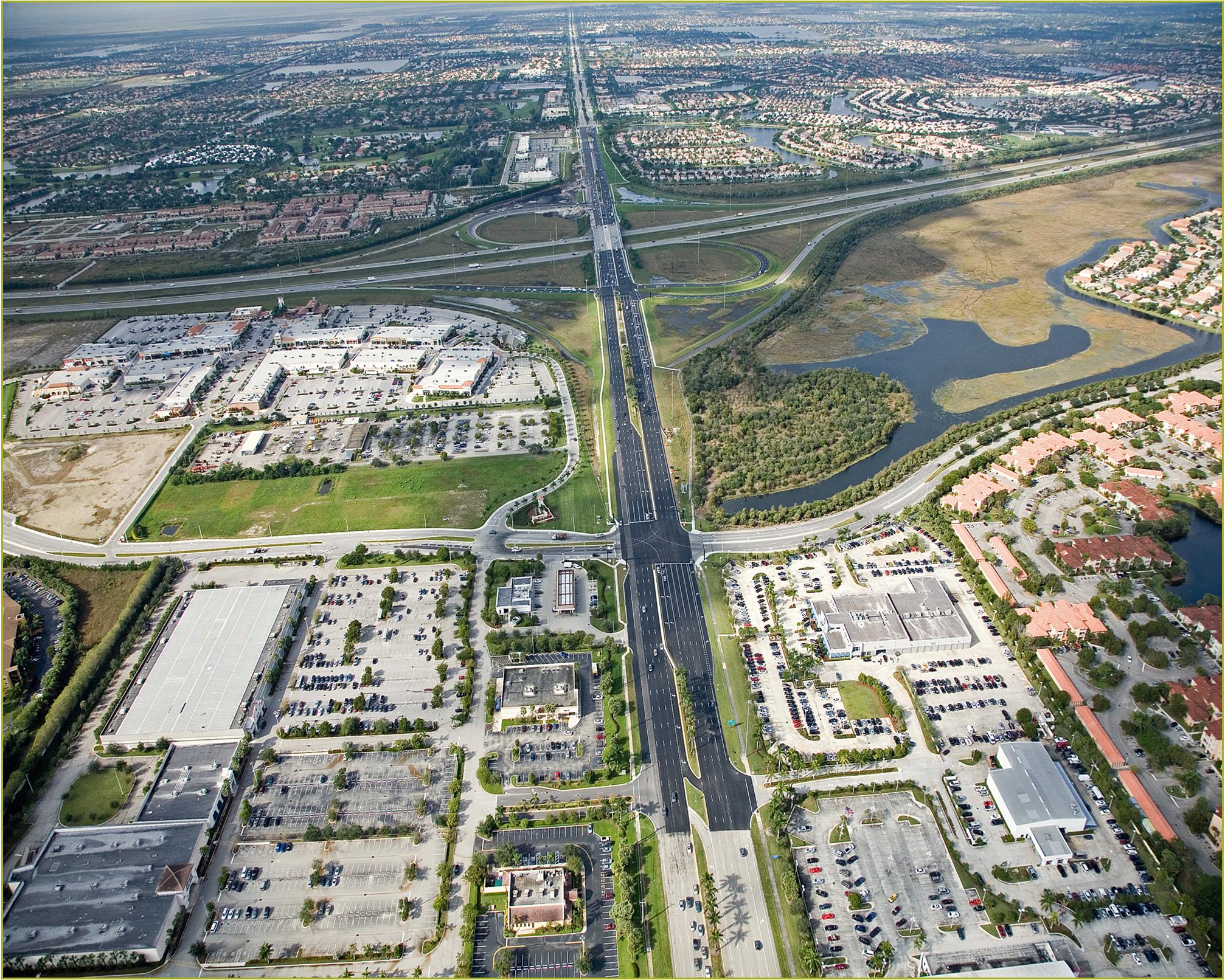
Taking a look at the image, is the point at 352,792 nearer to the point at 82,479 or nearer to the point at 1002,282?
the point at 82,479

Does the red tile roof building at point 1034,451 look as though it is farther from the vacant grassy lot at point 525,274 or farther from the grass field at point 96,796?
the grass field at point 96,796

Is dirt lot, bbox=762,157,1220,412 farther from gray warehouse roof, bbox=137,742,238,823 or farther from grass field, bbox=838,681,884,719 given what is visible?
gray warehouse roof, bbox=137,742,238,823

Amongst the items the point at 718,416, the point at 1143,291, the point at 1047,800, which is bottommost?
the point at 1047,800

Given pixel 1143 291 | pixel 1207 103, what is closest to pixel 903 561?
pixel 1143 291

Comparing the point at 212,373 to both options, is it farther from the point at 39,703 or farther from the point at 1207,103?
the point at 1207,103

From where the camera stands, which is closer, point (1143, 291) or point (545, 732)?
point (545, 732)

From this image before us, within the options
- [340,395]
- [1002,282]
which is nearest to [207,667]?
[340,395]
